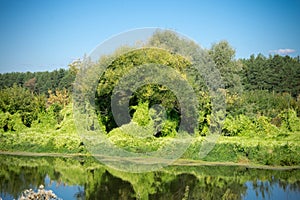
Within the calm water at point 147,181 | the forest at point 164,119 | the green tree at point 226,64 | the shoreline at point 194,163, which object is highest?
the green tree at point 226,64

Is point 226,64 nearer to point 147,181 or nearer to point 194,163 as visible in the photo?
point 194,163

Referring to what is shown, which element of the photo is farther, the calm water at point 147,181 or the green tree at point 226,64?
the green tree at point 226,64

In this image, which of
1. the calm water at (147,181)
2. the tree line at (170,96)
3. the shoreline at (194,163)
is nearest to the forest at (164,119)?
the tree line at (170,96)

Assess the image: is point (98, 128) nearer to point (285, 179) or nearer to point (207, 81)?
point (207, 81)

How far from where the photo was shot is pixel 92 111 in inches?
890

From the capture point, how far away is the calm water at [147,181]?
12008 mm

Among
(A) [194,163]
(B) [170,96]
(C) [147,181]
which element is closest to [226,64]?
(B) [170,96]

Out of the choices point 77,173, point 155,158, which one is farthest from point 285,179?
point 77,173

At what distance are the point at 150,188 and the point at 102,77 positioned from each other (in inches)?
379

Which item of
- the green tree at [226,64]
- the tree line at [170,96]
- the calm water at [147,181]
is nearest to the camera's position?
the calm water at [147,181]

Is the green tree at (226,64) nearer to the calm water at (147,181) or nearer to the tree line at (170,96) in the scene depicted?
the tree line at (170,96)

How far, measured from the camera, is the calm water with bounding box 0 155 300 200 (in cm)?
1201

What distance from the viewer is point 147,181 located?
14047 mm

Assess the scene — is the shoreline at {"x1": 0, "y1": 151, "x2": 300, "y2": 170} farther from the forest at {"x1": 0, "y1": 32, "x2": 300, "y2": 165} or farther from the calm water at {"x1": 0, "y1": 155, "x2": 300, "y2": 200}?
the calm water at {"x1": 0, "y1": 155, "x2": 300, "y2": 200}
